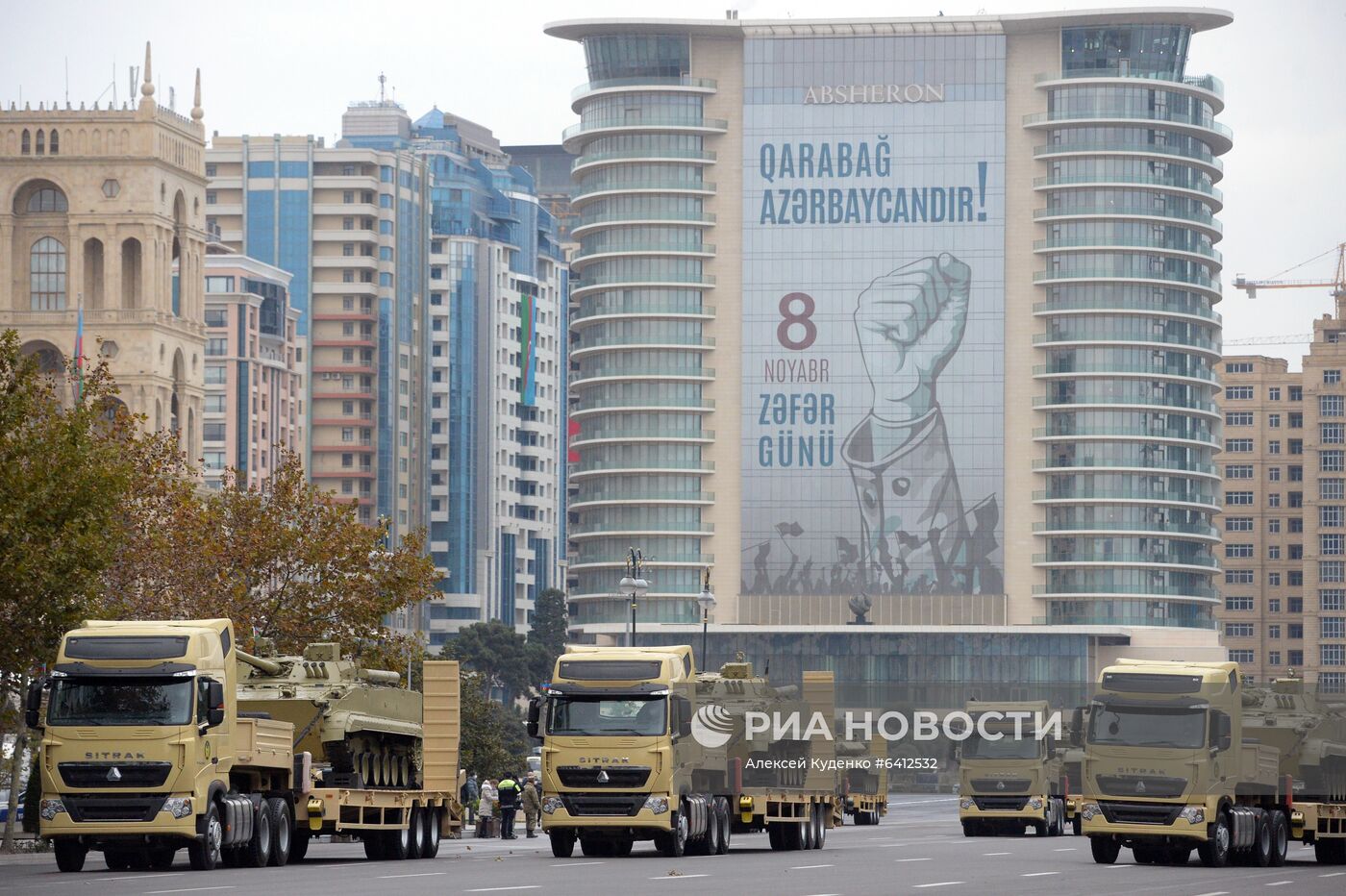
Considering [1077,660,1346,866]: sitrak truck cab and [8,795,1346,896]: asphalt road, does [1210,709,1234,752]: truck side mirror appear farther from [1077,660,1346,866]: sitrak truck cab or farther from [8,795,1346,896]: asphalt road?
[8,795,1346,896]: asphalt road

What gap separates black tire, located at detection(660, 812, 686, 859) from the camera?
40.3 meters

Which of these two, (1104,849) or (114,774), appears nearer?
(114,774)

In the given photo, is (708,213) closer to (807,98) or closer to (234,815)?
(807,98)

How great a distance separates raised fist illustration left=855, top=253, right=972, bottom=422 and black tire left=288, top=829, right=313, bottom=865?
111 m

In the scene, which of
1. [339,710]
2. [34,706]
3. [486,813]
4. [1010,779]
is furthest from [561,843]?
[1010,779]

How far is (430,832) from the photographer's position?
142ft

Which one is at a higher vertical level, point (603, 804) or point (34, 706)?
point (34, 706)

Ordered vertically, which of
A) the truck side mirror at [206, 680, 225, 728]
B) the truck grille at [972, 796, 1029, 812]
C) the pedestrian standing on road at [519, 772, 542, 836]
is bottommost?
the pedestrian standing on road at [519, 772, 542, 836]

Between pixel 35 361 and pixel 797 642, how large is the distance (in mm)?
106229

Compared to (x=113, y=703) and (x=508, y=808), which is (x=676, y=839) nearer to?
(x=113, y=703)

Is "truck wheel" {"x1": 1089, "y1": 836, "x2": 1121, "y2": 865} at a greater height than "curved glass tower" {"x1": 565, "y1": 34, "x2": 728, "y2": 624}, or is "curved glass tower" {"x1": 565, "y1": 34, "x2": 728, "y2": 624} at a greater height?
"curved glass tower" {"x1": 565, "y1": 34, "x2": 728, "y2": 624}

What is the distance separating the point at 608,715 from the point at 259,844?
6171 millimetres

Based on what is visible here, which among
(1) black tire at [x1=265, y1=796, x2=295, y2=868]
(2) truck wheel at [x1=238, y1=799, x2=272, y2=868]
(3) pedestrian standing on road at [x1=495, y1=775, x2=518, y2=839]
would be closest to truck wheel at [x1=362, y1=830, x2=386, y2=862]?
(1) black tire at [x1=265, y1=796, x2=295, y2=868]

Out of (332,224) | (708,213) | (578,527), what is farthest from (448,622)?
(708,213)
